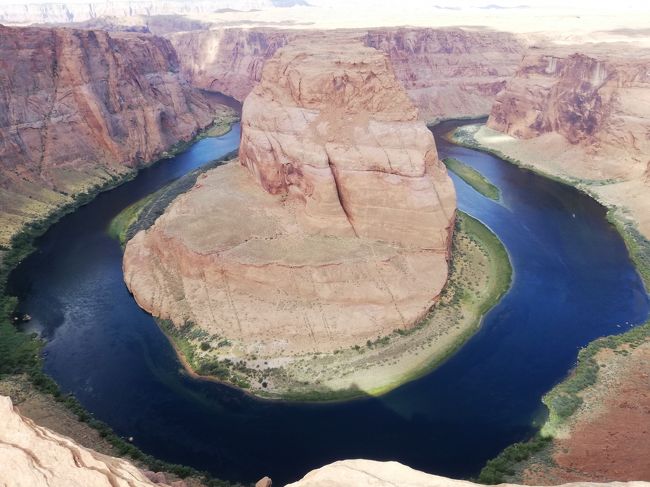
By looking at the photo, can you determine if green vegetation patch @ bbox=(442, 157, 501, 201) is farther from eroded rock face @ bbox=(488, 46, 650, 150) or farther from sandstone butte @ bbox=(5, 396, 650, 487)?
sandstone butte @ bbox=(5, 396, 650, 487)

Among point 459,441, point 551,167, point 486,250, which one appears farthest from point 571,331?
point 551,167

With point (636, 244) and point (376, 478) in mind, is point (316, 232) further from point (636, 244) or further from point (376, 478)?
point (636, 244)

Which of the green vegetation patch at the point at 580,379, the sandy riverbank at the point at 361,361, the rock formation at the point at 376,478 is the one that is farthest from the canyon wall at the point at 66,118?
the green vegetation patch at the point at 580,379

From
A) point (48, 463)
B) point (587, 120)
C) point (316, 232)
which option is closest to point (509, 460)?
point (316, 232)

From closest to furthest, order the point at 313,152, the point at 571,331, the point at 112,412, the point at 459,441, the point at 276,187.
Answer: the point at 459,441 < the point at 112,412 < the point at 571,331 < the point at 313,152 < the point at 276,187

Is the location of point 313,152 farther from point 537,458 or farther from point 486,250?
point 537,458

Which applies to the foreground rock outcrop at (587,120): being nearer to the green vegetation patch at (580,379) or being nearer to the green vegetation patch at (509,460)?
the green vegetation patch at (580,379)
